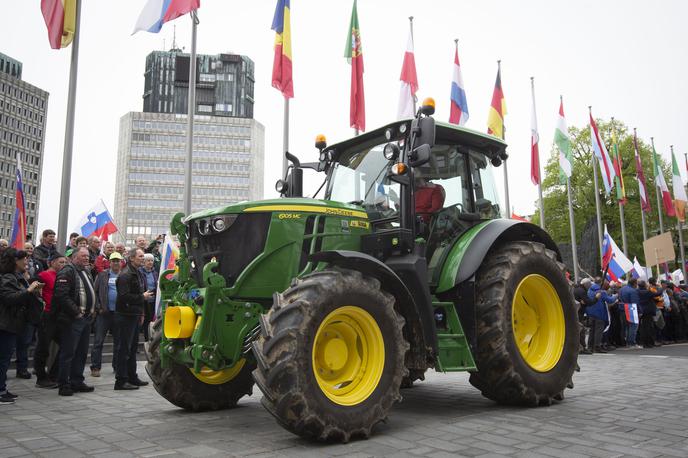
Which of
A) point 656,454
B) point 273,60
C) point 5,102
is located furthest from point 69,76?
point 5,102

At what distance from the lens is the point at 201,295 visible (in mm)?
4793

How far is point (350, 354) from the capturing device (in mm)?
4672

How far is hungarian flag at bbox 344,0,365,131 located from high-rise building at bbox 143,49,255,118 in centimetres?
11366

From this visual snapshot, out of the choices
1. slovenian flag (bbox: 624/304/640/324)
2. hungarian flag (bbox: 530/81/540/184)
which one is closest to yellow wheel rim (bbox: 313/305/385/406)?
slovenian flag (bbox: 624/304/640/324)

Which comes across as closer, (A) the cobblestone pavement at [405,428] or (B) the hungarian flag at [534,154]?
(A) the cobblestone pavement at [405,428]

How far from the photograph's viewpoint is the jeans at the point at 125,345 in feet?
25.3

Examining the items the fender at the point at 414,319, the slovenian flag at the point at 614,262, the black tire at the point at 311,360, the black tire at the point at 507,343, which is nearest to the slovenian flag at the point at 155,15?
the fender at the point at 414,319

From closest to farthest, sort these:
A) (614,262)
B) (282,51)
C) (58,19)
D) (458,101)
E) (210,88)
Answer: (58,19)
(282,51)
(458,101)
(614,262)
(210,88)

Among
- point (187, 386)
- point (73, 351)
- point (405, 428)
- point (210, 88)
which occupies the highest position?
point (210, 88)

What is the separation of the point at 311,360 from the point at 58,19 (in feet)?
33.2

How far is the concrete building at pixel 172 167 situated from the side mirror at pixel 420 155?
350 feet

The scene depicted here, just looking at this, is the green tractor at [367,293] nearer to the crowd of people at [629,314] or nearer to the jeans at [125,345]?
the jeans at [125,345]

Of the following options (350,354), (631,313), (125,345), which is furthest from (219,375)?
(631,313)

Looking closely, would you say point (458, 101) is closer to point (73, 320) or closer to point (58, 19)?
point (58, 19)
